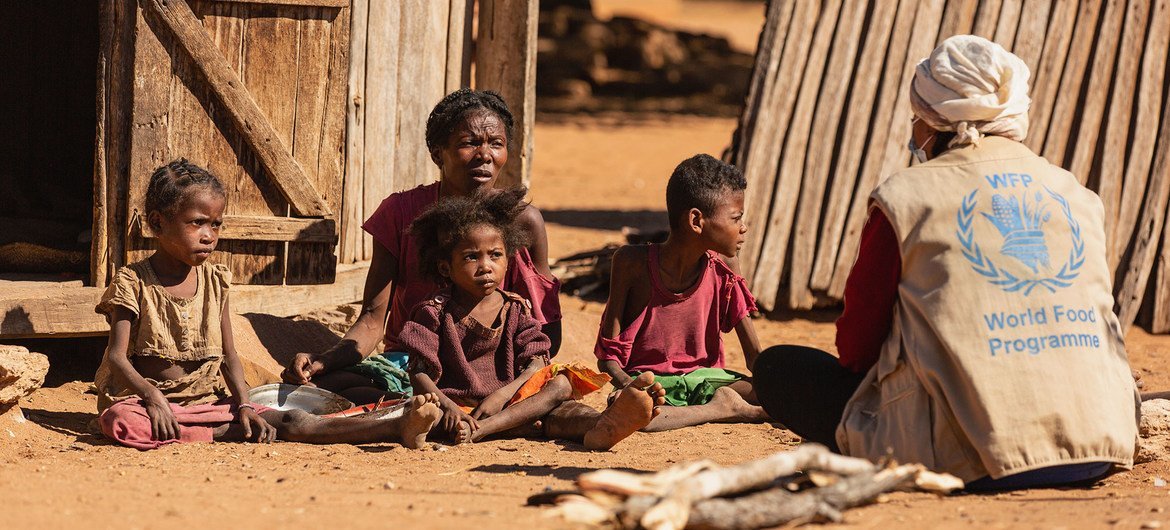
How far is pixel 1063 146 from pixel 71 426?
5733mm

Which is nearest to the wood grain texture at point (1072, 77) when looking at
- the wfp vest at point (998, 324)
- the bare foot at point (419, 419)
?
the wfp vest at point (998, 324)

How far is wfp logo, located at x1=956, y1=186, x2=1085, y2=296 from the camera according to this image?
3.47m

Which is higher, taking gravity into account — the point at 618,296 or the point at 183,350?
the point at 618,296

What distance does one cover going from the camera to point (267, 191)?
548 cm

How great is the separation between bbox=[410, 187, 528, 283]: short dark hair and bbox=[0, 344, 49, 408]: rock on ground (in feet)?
4.79

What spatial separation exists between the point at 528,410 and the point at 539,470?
56 cm

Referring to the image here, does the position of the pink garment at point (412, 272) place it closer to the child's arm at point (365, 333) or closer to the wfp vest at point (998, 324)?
the child's arm at point (365, 333)

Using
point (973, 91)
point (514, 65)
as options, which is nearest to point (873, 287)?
point (973, 91)

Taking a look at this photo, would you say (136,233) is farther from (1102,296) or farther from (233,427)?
(1102,296)

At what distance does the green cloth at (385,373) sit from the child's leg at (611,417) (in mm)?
647

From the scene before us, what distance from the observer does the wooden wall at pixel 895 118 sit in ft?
24.4

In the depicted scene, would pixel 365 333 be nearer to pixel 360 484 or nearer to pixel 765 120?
pixel 360 484

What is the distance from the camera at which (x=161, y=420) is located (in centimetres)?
441

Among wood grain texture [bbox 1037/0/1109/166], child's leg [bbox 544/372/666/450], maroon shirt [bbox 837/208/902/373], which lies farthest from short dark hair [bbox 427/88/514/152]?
wood grain texture [bbox 1037/0/1109/166]
